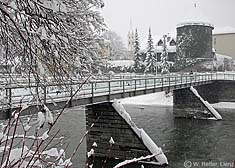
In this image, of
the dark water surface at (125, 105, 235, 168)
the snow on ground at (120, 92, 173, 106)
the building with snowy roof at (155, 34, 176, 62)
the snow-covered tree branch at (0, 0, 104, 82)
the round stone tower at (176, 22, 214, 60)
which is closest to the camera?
the snow-covered tree branch at (0, 0, 104, 82)

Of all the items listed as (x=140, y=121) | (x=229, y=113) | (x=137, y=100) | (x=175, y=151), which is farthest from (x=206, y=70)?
(x=175, y=151)

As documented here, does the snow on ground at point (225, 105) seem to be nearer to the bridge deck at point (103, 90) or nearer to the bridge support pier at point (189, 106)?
the bridge support pier at point (189, 106)

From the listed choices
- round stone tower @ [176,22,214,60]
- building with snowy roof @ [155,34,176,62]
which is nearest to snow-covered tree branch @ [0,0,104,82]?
round stone tower @ [176,22,214,60]

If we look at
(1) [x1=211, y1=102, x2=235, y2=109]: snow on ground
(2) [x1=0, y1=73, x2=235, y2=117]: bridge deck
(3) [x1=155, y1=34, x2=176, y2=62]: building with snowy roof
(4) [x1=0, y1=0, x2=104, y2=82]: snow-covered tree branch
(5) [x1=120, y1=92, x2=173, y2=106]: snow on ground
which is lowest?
(1) [x1=211, y1=102, x2=235, y2=109]: snow on ground

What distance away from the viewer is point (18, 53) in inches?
176

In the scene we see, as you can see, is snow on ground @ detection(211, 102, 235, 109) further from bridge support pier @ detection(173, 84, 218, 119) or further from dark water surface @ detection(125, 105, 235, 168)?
bridge support pier @ detection(173, 84, 218, 119)

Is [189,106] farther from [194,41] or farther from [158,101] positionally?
[194,41]

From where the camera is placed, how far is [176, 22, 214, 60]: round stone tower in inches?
2197

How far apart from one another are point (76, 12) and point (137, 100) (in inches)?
1503

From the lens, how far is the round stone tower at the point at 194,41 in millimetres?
55812

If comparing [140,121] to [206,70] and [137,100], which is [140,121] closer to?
[137,100]

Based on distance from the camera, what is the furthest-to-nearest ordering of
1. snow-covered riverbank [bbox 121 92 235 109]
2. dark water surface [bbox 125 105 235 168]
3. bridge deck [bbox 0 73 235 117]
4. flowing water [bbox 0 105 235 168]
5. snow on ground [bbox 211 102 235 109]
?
snow-covered riverbank [bbox 121 92 235 109] < snow on ground [bbox 211 102 235 109] < dark water surface [bbox 125 105 235 168] < flowing water [bbox 0 105 235 168] < bridge deck [bbox 0 73 235 117]

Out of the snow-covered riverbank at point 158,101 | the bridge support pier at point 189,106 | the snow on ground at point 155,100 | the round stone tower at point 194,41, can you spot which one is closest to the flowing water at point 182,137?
the bridge support pier at point 189,106

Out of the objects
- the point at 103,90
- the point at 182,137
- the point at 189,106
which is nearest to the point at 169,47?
the point at 189,106
